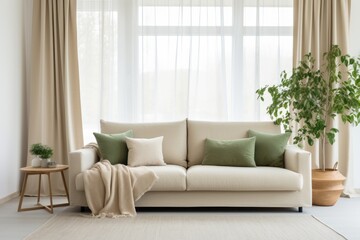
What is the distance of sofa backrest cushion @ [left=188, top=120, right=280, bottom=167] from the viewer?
5.83 metres

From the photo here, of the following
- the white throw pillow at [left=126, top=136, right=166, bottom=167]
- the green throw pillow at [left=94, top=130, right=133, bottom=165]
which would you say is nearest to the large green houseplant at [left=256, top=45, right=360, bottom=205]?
the white throw pillow at [left=126, top=136, right=166, bottom=167]

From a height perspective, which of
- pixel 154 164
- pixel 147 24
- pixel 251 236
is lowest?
pixel 251 236

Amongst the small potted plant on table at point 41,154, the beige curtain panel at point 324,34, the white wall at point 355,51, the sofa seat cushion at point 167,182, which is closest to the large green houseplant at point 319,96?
the beige curtain panel at point 324,34

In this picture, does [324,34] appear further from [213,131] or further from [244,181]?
[244,181]

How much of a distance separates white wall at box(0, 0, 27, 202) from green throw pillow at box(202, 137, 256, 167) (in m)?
2.21

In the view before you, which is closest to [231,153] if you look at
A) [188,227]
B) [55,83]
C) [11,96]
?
[188,227]

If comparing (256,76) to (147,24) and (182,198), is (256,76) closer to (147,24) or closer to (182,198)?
(147,24)

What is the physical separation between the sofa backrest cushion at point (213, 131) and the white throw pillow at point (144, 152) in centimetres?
A: 40

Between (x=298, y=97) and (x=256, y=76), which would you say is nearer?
(x=298, y=97)

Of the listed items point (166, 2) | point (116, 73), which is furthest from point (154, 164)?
point (166, 2)

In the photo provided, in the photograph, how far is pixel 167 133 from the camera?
5.89 metres

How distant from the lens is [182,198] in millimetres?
5141

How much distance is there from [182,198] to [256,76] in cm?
207

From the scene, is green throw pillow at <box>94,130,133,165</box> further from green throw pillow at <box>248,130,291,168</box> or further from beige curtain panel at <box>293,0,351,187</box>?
beige curtain panel at <box>293,0,351,187</box>
